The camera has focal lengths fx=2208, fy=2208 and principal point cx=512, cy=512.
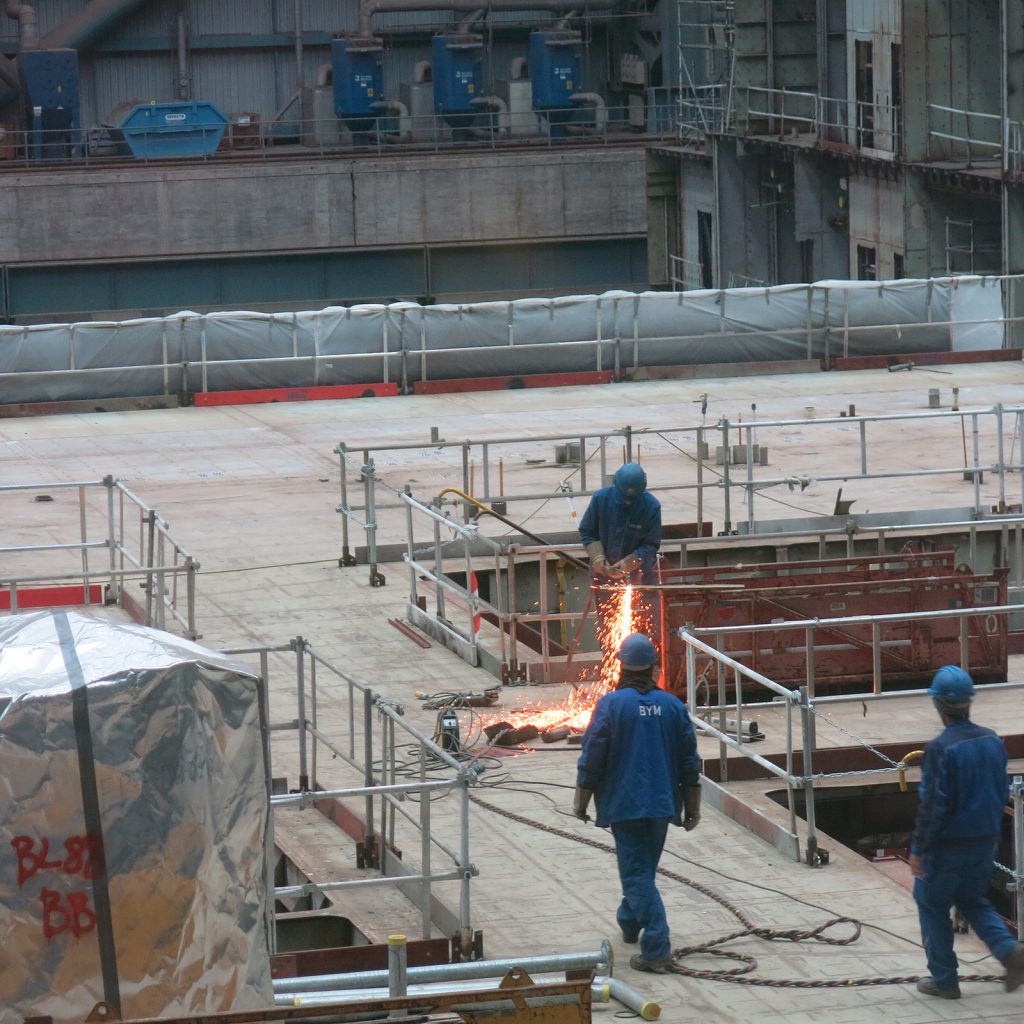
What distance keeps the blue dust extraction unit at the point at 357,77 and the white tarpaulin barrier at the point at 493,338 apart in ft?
67.6

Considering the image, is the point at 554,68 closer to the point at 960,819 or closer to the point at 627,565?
the point at 627,565

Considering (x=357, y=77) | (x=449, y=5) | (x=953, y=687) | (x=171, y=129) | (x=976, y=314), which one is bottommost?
(x=953, y=687)

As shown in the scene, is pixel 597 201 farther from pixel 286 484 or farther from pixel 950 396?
pixel 286 484

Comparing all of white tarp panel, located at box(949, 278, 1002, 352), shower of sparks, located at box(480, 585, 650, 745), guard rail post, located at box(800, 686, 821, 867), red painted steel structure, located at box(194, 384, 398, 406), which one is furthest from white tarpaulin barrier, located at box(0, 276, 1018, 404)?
guard rail post, located at box(800, 686, 821, 867)

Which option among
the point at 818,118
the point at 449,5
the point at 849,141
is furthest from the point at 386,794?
the point at 449,5

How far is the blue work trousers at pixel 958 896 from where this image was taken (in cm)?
999

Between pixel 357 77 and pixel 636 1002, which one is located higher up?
pixel 357 77

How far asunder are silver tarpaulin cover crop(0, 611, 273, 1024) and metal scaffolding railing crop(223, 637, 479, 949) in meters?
0.50

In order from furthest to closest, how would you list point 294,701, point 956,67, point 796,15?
1. point 796,15
2. point 956,67
3. point 294,701

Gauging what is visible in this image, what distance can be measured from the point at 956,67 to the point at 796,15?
23.5ft

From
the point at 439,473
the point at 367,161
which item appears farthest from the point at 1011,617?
the point at 367,161

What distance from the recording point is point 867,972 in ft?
35.4

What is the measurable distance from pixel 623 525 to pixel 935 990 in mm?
5852

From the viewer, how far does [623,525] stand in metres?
15.6
